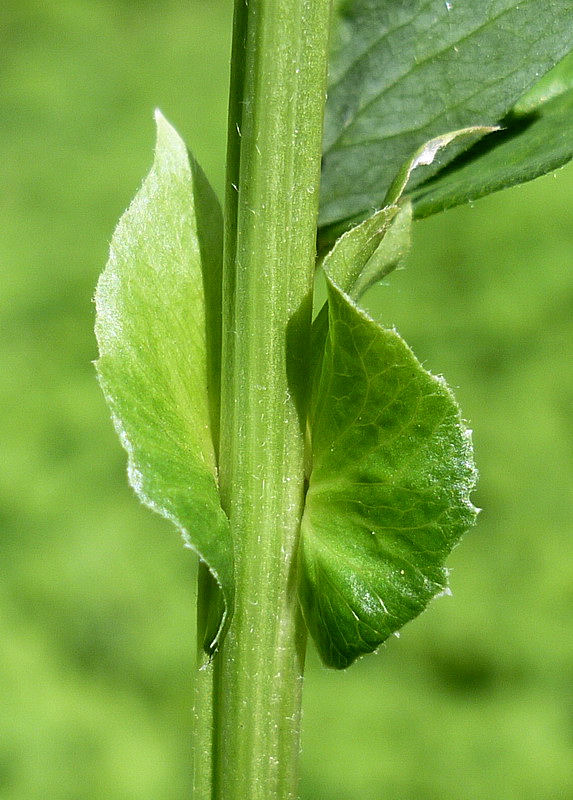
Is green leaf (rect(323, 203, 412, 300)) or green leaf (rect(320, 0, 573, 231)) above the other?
green leaf (rect(320, 0, 573, 231))

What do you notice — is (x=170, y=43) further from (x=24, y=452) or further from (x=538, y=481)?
(x=538, y=481)

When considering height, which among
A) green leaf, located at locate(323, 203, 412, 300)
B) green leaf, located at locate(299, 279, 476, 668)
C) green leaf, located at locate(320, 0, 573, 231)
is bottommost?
green leaf, located at locate(299, 279, 476, 668)

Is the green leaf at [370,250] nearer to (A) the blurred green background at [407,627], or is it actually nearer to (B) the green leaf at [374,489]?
(B) the green leaf at [374,489]

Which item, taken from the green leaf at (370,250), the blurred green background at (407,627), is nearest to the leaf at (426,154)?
the green leaf at (370,250)

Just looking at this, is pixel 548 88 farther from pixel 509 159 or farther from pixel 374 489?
pixel 374 489

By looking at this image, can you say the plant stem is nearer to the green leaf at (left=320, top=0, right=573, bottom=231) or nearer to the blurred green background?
the green leaf at (left=320, top=0, right=573, bottom=231)

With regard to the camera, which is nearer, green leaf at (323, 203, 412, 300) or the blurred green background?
green leaf at (323, 203, 412, 300)

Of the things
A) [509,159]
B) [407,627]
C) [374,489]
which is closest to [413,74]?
[509,159]

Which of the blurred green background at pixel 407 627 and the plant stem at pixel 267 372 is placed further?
the blurred green background at pixel 407 627

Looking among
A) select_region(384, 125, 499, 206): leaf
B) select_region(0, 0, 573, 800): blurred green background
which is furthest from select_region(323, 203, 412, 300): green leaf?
select_region(0, 0, 573, 800): blurred green background
